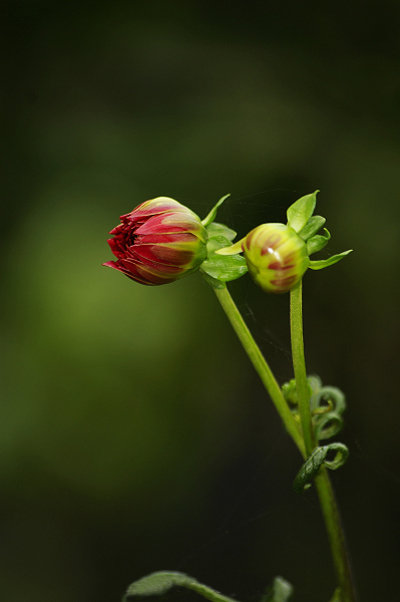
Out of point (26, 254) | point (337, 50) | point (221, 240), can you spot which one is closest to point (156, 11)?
point (337, 50)

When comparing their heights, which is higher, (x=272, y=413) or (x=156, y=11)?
(x=156, y=11)

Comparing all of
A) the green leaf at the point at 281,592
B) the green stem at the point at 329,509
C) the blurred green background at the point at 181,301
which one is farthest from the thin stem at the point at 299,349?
the blurred green background at the point at 181,301

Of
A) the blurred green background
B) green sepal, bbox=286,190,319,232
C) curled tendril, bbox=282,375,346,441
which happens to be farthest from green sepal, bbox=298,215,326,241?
the blurred green background

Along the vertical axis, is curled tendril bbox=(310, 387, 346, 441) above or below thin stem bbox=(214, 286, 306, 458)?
below

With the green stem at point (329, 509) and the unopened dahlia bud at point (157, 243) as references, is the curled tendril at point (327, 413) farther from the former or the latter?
the unopened dahlia bud at point (157, 243)

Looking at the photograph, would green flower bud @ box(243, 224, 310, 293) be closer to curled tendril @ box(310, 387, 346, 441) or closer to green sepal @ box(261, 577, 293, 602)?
curled tendril @ box(310, 387, 346, 441)

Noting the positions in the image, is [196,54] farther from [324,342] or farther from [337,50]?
[324,342]
